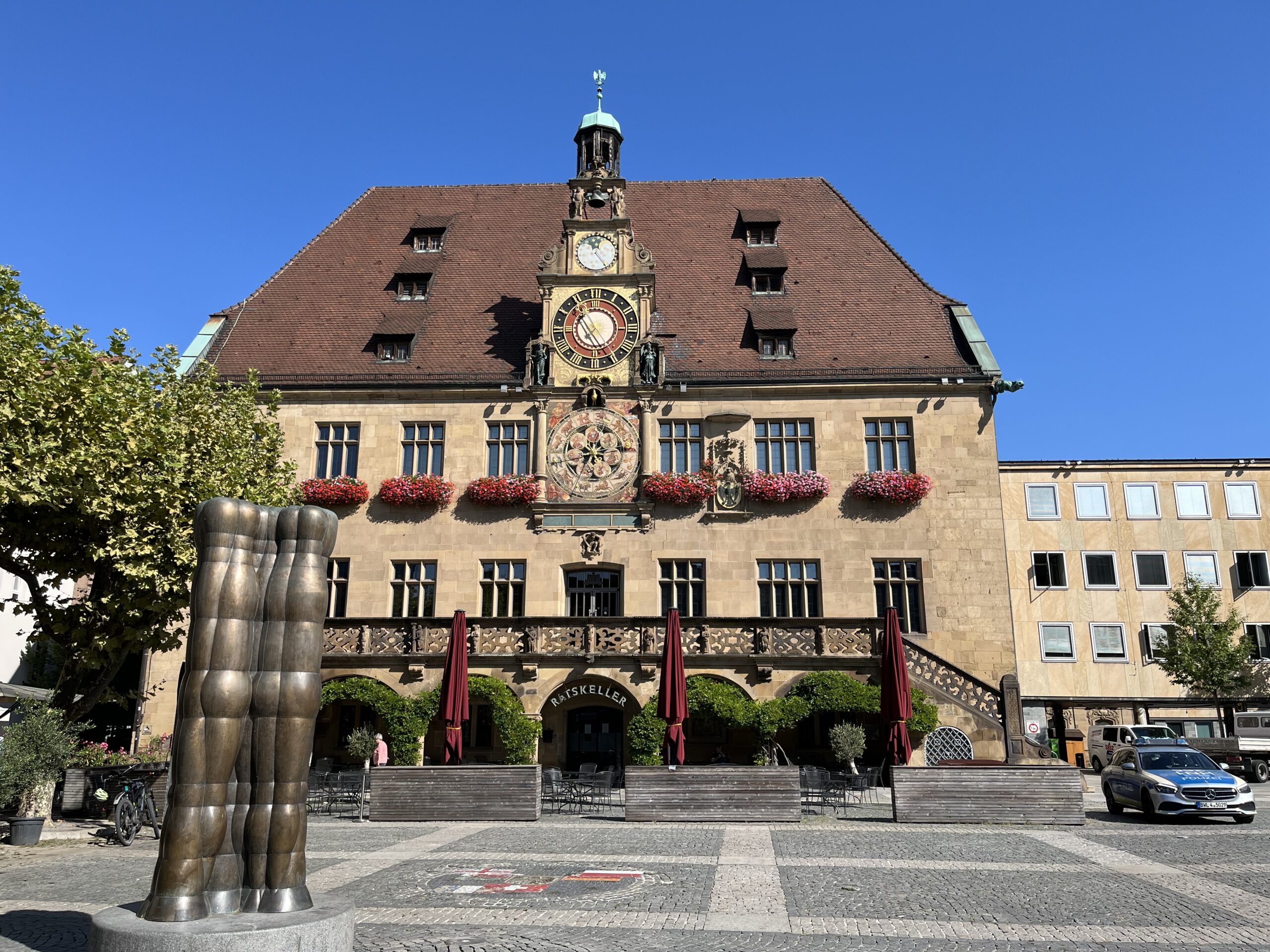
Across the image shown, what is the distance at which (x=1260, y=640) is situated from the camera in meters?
38.3

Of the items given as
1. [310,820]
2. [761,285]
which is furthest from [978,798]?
[761,285]

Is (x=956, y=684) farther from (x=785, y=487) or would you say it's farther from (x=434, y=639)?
(x=434, y=639)

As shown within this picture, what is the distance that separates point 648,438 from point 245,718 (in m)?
20.2

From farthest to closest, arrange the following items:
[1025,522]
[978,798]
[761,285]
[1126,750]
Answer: [1025,522] → [761,285] → [1126,750] → [978,798]

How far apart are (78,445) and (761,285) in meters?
20.9

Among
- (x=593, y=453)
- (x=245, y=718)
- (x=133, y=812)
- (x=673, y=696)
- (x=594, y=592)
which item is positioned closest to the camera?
(x=245, y=718)

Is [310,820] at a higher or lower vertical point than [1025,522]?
lower

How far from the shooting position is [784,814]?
17.7 meters

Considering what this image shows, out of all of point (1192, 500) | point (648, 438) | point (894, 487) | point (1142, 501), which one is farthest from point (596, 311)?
point (1192, 500)

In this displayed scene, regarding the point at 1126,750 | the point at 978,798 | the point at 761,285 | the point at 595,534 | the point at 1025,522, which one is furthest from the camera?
the point at 1025,522

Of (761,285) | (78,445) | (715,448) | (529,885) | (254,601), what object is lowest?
(529,885)

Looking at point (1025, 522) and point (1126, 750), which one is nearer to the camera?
point (1126, 750)

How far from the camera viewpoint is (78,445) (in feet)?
59.2

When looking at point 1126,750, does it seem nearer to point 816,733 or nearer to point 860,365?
point 816,733
